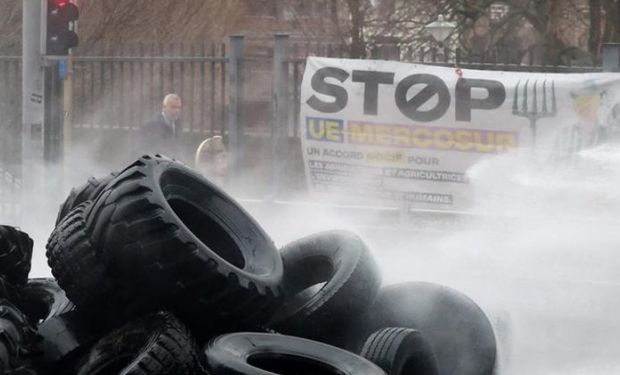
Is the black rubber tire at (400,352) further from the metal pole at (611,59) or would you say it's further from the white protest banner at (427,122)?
the metal pole at (611,59)

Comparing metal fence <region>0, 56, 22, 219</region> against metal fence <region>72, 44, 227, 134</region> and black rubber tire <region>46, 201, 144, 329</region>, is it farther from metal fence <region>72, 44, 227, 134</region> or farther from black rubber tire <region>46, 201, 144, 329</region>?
black rubber tire <region>46, 201, 144, 329</region>

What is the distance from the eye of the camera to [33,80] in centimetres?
1423

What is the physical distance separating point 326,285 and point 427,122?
716 centimetres

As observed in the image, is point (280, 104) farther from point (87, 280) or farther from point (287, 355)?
point (287, 355)

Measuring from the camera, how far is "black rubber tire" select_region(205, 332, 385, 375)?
5375mm

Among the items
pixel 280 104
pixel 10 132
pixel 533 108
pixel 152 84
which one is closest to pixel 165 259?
pixel 533 108

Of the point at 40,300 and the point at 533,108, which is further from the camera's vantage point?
the point at 533,108

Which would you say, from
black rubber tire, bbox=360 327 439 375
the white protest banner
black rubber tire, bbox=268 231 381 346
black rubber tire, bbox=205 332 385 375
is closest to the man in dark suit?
the white protest banner

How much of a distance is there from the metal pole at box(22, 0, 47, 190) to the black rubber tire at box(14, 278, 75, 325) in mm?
7780

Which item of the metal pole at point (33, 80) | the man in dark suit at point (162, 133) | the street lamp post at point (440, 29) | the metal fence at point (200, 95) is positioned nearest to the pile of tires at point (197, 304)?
the metal fence at point (200, 95)

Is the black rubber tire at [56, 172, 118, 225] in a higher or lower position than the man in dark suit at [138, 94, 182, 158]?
higher

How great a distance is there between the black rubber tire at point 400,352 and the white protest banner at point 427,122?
21.6ft

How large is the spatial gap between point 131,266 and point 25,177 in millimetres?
9182

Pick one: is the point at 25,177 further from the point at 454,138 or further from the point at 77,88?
the point at 454,138
